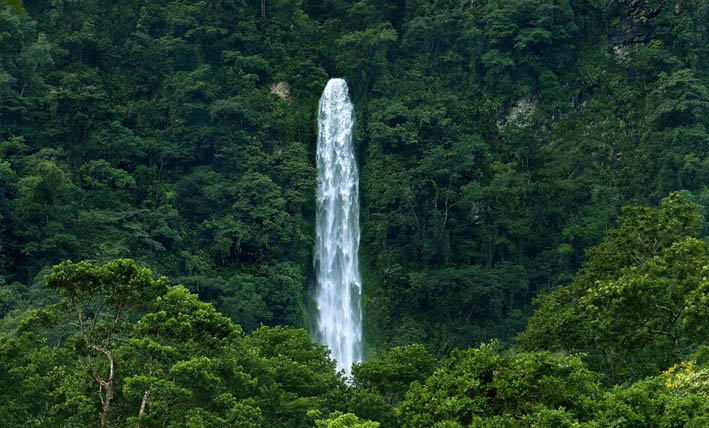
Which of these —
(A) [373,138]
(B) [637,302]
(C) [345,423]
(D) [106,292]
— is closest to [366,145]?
(A) [373,138]

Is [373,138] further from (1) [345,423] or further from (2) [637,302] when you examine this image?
(1) [345,423]

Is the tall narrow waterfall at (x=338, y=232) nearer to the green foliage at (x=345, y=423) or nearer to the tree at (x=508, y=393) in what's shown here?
the tree at (x=508, y=393)

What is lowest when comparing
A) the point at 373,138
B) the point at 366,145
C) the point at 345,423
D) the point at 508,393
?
the point at 345,423

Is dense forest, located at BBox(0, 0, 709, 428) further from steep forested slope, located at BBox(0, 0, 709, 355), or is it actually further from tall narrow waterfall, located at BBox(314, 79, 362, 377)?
tall narrow waterfall, located at BBox(314, 79, 362, 377)

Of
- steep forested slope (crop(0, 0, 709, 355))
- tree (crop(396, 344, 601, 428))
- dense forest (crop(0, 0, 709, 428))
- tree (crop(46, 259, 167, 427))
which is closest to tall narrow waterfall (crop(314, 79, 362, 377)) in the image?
dense forest (crop(0, 0, 709, 428))

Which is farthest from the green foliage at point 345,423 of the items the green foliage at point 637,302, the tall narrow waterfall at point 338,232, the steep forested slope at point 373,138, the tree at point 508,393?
the tall narrow waterfall at point 338,232

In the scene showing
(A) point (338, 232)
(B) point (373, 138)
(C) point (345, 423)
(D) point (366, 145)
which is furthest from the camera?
(D) point (366, 145)
